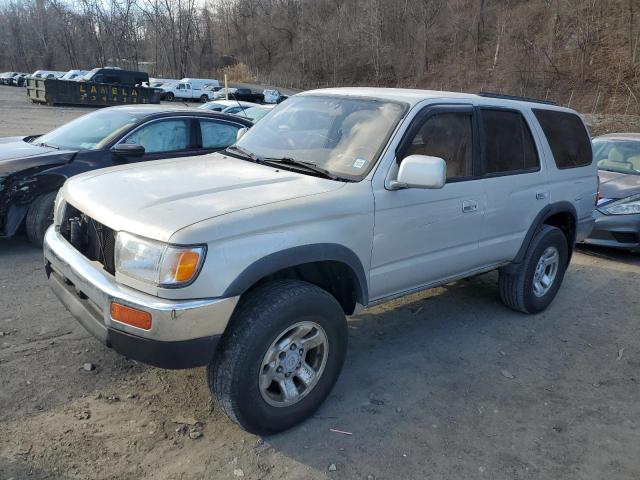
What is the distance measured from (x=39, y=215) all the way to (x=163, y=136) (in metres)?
1.66

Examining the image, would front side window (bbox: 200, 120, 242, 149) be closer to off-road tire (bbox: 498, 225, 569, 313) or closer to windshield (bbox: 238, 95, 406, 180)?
windshield (bbox: 238, 95, 406, 180)

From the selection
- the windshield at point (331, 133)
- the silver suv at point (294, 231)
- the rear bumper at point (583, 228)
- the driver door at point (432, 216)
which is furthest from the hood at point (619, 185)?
the windshield at point (331, 133)

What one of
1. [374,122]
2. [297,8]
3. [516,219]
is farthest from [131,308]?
[297,8]

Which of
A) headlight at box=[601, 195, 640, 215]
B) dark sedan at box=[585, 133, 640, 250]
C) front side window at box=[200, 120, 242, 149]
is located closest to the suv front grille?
front side window at box=[200, 120, 242, 149]

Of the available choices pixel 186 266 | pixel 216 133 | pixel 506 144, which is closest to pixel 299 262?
pixel 186 266

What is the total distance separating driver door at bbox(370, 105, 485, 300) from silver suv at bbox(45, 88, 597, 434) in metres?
0.01

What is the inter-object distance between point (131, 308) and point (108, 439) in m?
0.88

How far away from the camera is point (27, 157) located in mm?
5715

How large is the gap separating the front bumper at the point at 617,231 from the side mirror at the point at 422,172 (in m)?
4.92

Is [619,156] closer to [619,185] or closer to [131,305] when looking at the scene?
[619,185]

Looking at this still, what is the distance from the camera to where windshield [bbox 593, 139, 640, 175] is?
802 centimetres

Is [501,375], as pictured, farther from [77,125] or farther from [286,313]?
[77,125]

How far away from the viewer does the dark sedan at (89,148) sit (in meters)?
5.61

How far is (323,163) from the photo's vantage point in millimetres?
3492
